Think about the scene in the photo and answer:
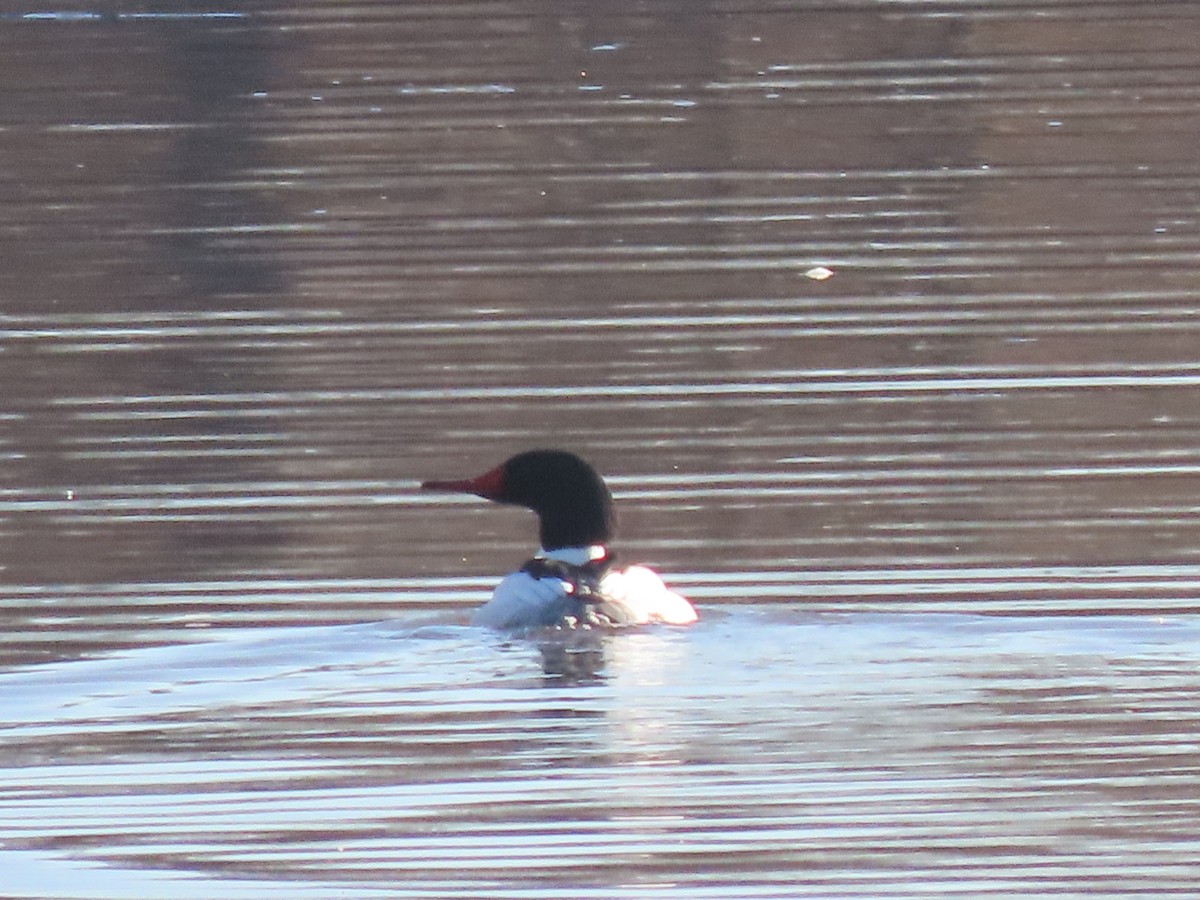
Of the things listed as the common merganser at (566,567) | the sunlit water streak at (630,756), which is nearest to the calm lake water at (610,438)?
the sunlit water streak at (630,756)

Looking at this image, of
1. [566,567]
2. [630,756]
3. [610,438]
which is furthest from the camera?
[610,438]

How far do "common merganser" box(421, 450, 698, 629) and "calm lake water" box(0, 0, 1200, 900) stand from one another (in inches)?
6.7

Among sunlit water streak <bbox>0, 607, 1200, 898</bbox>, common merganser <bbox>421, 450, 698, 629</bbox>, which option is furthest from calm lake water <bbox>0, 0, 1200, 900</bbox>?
common merganser <bbox>421, 450, 698, 629</bbox>

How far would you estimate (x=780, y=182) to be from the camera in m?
11.9

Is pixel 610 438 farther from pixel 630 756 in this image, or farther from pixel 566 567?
pixel 630 756

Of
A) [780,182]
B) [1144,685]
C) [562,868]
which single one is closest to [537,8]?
[780,182]

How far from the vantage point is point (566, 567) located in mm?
8477

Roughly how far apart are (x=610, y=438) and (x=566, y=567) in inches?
60.5

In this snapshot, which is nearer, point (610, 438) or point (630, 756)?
point (630, 756)

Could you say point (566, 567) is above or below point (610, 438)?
below

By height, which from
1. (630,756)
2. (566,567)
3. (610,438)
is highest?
(610,438)

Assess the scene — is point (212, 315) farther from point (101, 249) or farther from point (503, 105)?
point (503, 105)

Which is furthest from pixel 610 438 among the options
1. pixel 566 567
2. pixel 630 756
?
pixel 630 756

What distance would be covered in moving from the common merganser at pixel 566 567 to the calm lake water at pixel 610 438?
17 centimetres
